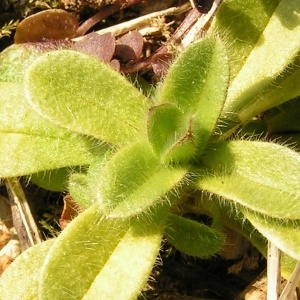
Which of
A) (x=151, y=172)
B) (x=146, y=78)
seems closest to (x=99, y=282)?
(x=151, y=172)

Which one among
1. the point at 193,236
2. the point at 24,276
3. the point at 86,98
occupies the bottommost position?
the point at 24,276

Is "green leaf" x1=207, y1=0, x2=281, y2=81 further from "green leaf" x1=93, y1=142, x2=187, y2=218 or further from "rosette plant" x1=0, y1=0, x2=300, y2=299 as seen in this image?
"green leaf" x1=93, y1=142, x2=187, y2=218

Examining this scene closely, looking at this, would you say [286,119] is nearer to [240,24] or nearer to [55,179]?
[240,24]

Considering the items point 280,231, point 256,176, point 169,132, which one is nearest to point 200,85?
point 169,132

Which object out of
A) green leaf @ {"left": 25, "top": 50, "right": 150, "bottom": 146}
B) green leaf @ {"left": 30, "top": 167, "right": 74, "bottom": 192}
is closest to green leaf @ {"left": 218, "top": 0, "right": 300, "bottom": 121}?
green leaf @ {"left": 25, "top": 50, "right": 150, "bottom": 146}

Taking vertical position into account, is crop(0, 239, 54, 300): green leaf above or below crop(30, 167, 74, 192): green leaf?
below

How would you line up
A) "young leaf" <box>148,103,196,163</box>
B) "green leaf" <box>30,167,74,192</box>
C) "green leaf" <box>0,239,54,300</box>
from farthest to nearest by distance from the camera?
"green leaf" <box>30,167,74,192</box>, "green leaf" <box>0,239,54,300</box>, "young leaf" <box>148,103,196,163</box>
